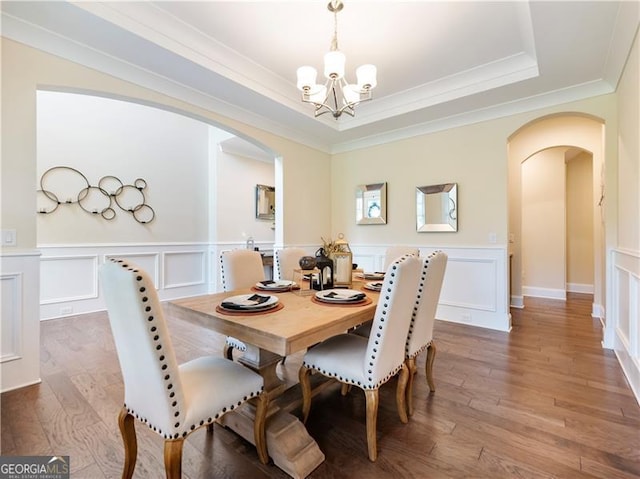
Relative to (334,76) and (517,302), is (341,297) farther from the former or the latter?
(517,302)

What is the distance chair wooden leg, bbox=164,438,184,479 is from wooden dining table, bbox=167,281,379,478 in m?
0.42

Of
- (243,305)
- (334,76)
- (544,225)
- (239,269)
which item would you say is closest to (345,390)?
(243,305)

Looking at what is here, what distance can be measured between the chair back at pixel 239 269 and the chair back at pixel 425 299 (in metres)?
1.34

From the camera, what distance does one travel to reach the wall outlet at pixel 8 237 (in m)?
2.01

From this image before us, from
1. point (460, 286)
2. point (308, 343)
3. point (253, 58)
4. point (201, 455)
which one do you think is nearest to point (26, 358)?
point (201, 455)

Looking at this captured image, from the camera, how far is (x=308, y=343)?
121 centimetres

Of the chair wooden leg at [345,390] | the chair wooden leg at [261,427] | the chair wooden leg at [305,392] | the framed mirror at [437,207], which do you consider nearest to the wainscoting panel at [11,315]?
the chair wooden leg at [261,427]

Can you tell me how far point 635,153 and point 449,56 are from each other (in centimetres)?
167

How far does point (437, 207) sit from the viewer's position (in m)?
3.87

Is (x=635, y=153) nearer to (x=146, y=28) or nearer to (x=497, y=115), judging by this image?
(x=497, y=115)

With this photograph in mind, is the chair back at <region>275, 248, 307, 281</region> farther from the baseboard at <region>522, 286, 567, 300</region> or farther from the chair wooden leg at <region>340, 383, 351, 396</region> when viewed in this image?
the baseboard at <region>522, 286, 567, 300</region>

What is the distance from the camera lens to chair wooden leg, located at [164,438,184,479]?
3.40ft

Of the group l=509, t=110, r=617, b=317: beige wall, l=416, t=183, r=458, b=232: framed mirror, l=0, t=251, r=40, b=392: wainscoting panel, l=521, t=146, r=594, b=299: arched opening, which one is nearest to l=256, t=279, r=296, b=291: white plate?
l=0, t=251, r=40, b=392: wainscoting panel

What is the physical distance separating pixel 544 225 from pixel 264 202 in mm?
5306
